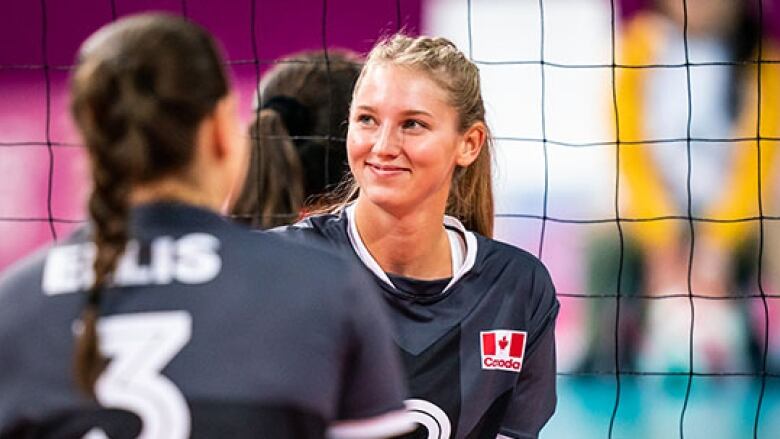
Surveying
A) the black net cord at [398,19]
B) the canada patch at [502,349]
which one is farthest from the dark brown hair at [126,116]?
the black net cord at [398,19]

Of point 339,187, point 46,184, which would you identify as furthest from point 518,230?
point 339,187

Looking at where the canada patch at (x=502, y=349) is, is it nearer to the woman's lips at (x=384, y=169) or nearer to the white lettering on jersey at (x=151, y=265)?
the woman's lips at (x=384, y=169)

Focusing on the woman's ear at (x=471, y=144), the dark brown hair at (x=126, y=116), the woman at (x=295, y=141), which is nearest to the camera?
the dark brown hair at (x=126, y=116)

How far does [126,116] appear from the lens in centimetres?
125

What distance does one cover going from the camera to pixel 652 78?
555cm

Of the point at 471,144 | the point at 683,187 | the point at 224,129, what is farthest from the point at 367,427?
the point at 683,187

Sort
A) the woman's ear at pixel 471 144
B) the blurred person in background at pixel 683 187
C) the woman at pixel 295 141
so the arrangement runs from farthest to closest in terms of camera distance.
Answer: the blurred person in background at pixel 683 187
the woman at pixel 295 141
the woman's ear at pixel 471 144

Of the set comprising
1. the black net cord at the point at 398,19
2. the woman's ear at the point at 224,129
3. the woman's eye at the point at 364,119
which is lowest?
the woman's eye at the point at 364,119

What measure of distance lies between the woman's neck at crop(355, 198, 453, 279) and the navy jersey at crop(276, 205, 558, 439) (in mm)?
23

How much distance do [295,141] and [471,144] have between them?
1.95 feet

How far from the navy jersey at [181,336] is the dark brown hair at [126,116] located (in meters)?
0.02

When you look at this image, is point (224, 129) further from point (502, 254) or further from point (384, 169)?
point (502, 254)

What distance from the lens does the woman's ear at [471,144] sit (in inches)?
95.6

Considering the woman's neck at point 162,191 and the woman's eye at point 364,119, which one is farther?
the woman's eye at point 364,119
